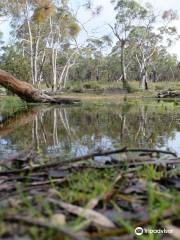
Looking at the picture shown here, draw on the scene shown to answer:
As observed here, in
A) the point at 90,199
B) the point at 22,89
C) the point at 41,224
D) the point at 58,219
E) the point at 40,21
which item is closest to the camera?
the point at 41,224

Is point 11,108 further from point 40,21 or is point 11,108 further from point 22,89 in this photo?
point 40,21

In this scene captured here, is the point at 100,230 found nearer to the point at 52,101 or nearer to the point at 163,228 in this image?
the point at 163,228

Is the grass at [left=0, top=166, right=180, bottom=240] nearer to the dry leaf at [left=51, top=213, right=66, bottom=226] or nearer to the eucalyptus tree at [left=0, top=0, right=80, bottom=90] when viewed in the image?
the dry leaf at [left=51, top=213, right=66, bottom=226]

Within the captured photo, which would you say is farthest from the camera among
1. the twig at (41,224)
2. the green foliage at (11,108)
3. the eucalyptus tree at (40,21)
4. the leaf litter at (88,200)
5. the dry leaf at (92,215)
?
the eucalyptus tree at (40,21)

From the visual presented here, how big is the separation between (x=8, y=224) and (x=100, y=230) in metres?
0.46

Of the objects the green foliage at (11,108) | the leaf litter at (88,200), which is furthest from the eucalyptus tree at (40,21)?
the leaf litter at (88,200)

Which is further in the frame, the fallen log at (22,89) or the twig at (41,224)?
the fallen log at (22,89)

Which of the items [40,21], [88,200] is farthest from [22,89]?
[40,21]

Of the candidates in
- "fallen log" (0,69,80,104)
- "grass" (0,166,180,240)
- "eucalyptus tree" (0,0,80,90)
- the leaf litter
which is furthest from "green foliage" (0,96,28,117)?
"eucalyptus tree" (0,0,80,90)

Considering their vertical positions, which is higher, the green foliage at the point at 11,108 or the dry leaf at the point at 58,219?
the dry leaf at the point at 58,219

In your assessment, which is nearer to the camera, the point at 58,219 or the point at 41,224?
the point at 41,224

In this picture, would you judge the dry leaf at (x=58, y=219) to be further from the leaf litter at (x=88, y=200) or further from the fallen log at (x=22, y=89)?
the fallen log at (x=22, y=89)

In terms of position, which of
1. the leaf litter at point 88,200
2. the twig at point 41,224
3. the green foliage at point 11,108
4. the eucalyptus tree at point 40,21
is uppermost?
the eucalyptus tree at point 40,21

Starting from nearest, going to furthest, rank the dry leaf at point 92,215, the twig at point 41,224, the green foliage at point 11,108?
the twig at point 41,224 < the dry leaf at point 92,215 < the green foliage at point 11,108
